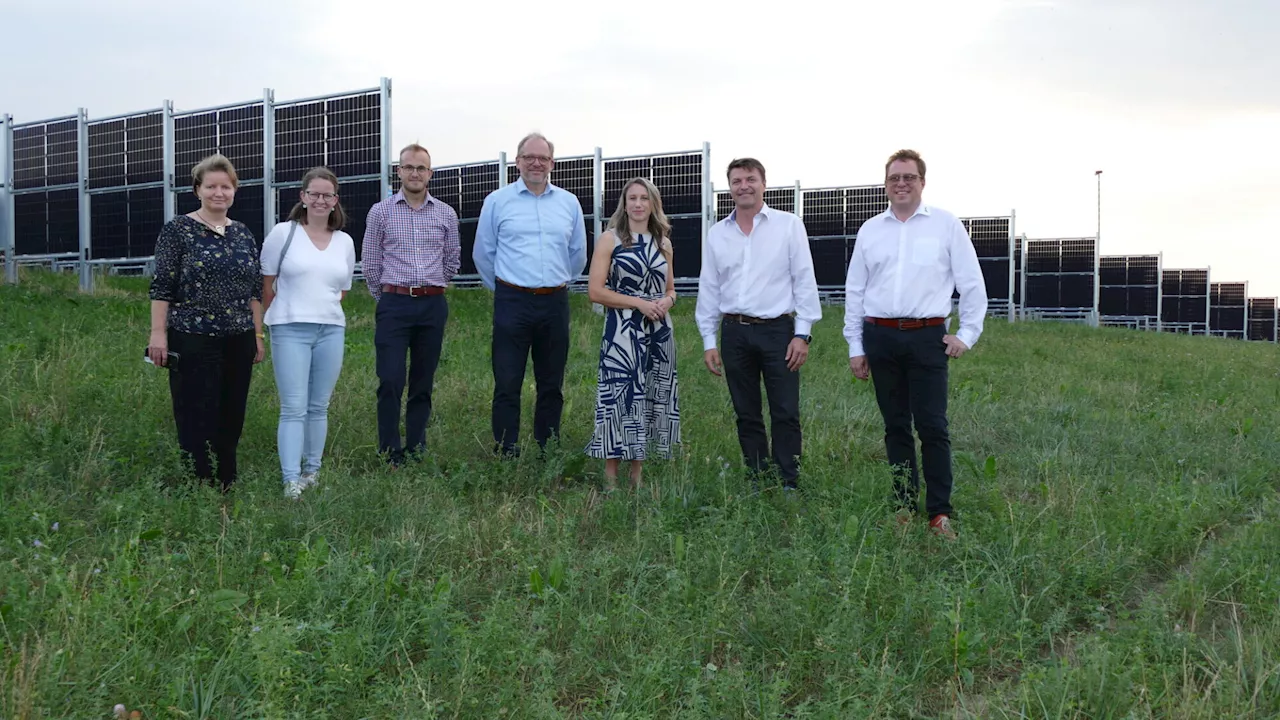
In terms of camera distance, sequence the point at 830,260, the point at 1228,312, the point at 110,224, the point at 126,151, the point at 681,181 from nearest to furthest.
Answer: the point at 126,151 < the point at 110,224 < the point at 681,181 < the point at 830,260 < the point at 1228,312

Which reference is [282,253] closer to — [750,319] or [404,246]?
[404,246]

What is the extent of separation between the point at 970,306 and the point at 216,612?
3876 millimetres

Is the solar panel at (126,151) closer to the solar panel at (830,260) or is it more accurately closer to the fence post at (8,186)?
the fence post at (8,186)

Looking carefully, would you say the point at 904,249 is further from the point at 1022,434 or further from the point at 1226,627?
the point at 1022,434

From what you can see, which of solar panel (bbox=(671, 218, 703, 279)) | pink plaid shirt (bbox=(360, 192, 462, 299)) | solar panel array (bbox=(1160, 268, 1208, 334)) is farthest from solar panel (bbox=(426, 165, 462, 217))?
solar panel array (bbox=(1160, 268, 1208, 334))

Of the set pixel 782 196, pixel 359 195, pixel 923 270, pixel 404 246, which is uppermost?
pixel 782 196

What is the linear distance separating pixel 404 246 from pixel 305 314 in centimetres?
90

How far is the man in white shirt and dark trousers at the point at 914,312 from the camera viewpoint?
541 centimetres

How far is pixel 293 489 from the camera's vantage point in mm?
5574

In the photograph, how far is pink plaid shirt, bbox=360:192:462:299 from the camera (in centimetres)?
639

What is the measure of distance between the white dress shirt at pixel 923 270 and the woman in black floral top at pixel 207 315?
10.7 ft

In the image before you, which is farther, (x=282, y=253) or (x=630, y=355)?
(x=630, y=355)

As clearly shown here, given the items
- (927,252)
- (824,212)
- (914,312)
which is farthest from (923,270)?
(824,212)

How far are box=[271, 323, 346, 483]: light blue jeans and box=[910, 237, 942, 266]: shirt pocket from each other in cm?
312
